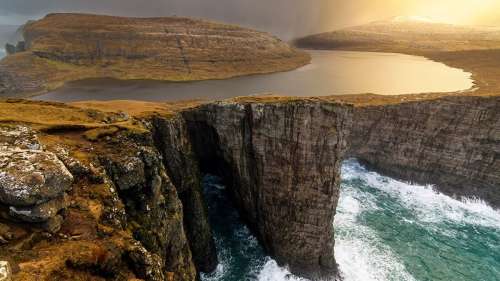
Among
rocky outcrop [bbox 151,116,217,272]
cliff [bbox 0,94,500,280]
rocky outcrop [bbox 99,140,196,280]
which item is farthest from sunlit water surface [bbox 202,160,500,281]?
rocky outcrop [bbox 99,140,196,280]

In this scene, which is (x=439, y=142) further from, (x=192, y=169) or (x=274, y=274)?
(x=192, y=169)

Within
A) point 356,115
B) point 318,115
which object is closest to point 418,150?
point 356,115

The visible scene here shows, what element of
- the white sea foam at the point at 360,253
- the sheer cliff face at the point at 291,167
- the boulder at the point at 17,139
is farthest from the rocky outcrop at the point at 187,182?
the white sea foam at the point at 360,253

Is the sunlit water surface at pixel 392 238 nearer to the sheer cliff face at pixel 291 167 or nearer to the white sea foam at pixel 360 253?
the white sea foam at pixel 360 253

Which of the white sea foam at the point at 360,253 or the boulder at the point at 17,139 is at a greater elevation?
the boulder at the point at 17,139

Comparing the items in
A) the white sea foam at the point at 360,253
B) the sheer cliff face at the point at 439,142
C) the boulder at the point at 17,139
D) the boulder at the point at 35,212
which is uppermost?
the boulder at the point at 17,139

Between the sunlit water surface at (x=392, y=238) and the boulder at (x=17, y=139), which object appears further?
the sunlit water surface at (x=392, y=238)

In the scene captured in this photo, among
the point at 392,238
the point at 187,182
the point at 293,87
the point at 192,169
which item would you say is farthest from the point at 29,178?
the point at 293,87
